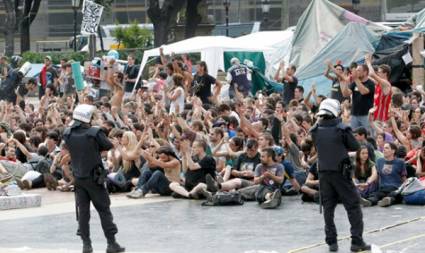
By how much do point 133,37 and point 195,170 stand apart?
42.7m

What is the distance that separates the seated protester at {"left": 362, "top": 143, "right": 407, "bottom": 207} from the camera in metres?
17.2

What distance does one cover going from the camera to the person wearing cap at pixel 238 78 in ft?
91.4

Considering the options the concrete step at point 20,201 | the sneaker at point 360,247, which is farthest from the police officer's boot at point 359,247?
the concrete step at point 20,201

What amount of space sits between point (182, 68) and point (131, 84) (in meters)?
7.54

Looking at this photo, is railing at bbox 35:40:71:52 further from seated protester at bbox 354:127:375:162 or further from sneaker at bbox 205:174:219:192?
seated protester at bbox 354:127:375:162

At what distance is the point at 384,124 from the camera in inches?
778

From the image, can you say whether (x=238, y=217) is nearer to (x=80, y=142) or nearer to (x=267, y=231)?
(x=267, y=231)

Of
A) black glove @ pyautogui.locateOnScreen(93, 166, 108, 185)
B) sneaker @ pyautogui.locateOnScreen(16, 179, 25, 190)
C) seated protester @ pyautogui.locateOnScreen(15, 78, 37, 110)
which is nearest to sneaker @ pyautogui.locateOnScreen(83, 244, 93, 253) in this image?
black glove @ pyautogui.locateOnScreen(93, 166, 108, 185)

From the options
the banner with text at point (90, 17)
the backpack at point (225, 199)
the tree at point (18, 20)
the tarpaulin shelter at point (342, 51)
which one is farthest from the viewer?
the tree at point (18, 20)

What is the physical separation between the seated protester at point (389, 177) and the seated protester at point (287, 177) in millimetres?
1339

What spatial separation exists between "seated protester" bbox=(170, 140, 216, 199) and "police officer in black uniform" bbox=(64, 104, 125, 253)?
4392 millimetres

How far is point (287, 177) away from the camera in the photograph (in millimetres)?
18219

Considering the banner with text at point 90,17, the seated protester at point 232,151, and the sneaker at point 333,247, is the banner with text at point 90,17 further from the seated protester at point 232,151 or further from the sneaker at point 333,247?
the sneaker at point 333,247

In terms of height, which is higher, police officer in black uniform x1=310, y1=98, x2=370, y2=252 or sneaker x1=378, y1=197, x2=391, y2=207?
police officer in black uniform x1=310, y1=98, x2=370, y2=252
